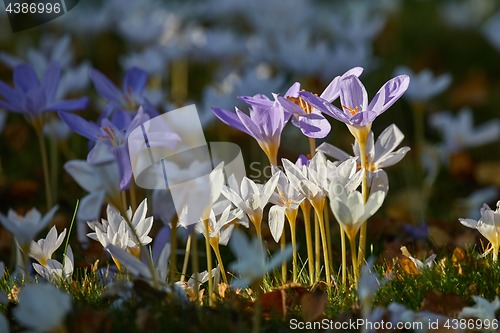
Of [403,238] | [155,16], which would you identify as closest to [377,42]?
[155,16]

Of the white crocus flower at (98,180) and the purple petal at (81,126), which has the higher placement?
the purple petal at (81,126)

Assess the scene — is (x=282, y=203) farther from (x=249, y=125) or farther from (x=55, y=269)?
(x=55, y=269)

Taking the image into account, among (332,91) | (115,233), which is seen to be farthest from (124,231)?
(332,91)

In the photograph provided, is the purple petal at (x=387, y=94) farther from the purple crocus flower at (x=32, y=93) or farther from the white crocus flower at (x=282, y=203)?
the purple crocus flower at (x=32, y=93)

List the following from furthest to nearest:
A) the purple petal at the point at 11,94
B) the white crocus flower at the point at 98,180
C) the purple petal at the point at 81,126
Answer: the purple petal at the point at 11,94
the purple petal at the point at 81,126
the white crocus flower at the point at 98,180

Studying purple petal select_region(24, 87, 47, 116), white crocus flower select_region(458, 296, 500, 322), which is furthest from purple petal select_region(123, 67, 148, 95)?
white crocus flower select_region(458, 296, 500, 322)

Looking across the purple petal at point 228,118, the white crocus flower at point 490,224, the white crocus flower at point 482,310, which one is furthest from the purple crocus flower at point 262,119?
the white crocus flower at point 482,310
